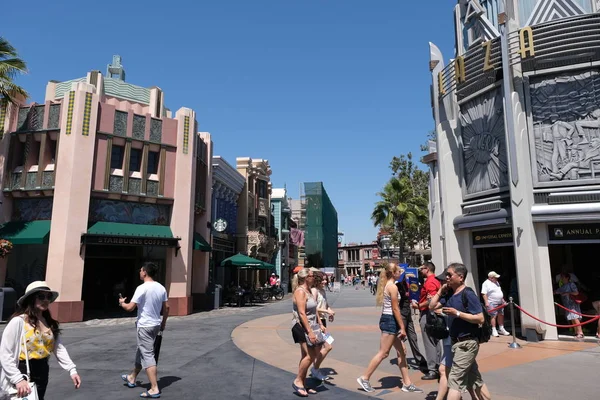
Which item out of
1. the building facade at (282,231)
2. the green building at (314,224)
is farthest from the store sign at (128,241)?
the green building at (314,224)

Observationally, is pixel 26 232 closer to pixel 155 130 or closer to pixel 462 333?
pixel 155 130

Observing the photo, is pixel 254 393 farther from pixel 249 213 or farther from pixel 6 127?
pixel 249 213

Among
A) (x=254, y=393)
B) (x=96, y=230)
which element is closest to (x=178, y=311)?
(x=96, y=230)

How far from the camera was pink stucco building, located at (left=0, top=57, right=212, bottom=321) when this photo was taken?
50.3 feet

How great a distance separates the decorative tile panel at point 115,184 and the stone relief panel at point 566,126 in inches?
570

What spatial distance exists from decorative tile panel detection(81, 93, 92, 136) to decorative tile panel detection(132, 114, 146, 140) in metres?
1.71

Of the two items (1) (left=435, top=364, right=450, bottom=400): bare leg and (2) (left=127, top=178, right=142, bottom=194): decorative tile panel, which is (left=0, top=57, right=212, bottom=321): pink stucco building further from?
(1) (left=435, top=364, right=450, bottom=400): bare leg

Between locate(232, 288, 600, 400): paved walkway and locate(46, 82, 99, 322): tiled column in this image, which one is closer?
locate(232, 288, 600, 400): paved walkway

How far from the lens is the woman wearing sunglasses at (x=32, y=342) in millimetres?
3379

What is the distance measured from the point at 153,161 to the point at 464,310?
15.9m

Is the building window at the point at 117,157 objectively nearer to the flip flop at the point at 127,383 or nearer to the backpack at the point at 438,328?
the flip flop at the point at 127,383

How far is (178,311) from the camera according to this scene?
17141 mm

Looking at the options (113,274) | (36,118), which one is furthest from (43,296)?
(113,274)

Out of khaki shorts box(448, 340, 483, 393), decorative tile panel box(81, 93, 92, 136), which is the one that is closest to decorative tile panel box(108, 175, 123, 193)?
decorative tile panel box(81, 93, 92, 136)
